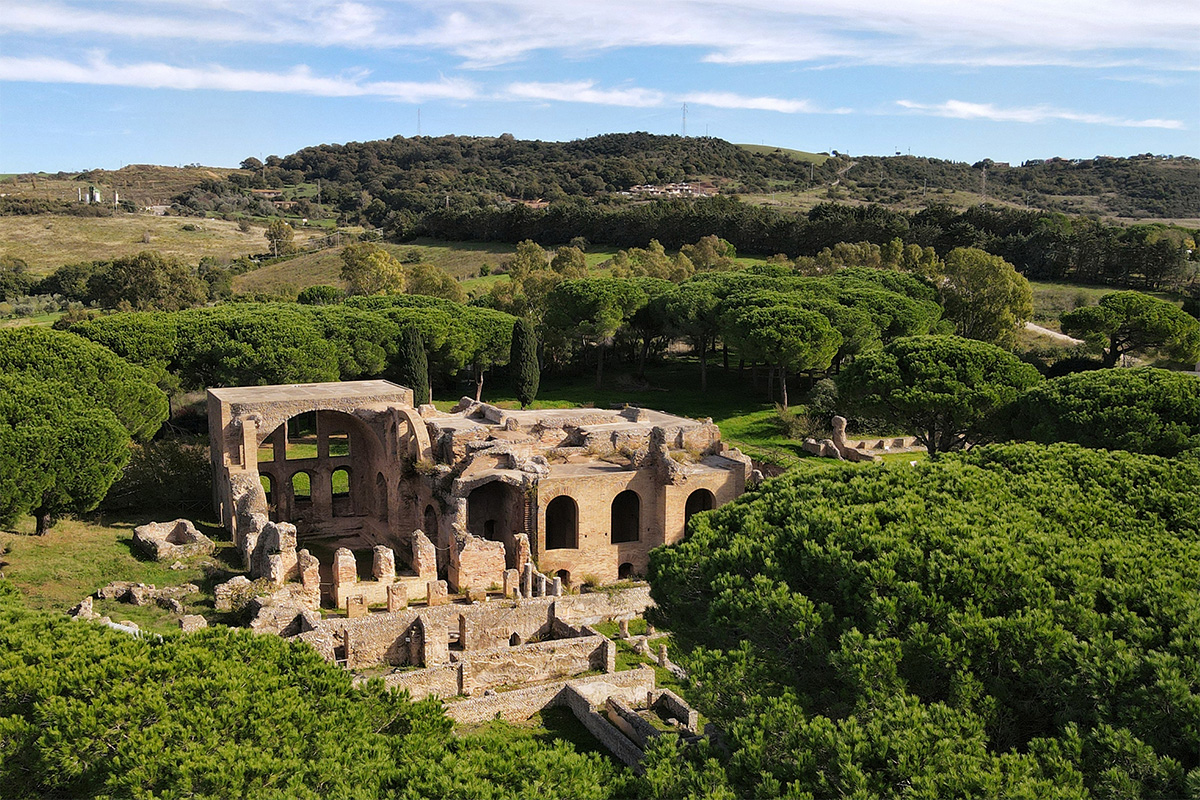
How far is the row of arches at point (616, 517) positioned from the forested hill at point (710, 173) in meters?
102

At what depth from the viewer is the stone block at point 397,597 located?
2698 centimetres

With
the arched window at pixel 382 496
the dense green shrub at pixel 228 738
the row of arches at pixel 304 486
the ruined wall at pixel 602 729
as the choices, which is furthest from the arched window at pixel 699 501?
the dense green shrub at pixel 228 738

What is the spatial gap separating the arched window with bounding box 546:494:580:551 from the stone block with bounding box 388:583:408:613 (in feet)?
22.5

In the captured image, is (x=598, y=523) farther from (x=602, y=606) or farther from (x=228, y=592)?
(x=228, y=592)

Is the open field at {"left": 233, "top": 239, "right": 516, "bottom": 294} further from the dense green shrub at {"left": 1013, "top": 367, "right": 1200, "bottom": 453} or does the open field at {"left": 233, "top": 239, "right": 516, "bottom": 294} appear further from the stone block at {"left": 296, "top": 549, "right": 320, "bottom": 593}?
the dense green shrub at {"left": 1013, "top": 367, "right": 1200, "bottom": 453}

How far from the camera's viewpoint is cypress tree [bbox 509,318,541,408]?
51281mm

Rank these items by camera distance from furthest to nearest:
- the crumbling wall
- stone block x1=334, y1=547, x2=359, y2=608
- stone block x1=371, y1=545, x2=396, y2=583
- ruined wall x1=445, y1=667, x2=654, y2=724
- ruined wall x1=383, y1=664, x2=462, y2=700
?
the crumbling wall < stone block x1=371, y1=545, x2=396, y2=583 < stone block x1=334, y1=547, x2=359, y2=608 < ruined wall x1=383, y1=664, x2=462, y2=700 < ruined wall x1=445, y1=667, x2=654, y2=724

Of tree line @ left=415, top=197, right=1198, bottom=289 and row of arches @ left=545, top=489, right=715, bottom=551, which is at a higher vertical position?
tree line @ left=415, top=197, right=1198, bottom=289

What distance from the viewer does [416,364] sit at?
49094 millimetres

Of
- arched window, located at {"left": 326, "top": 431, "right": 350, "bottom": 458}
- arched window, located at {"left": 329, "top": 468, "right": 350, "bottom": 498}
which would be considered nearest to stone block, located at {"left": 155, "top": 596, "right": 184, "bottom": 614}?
arched window, located at {"left": 329, "top": 468, "right": 350, "bottom": 498}

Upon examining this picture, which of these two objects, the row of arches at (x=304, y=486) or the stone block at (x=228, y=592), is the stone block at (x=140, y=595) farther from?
the row of arches at (x=304, y=486)

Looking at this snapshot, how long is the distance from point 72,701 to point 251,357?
109ft

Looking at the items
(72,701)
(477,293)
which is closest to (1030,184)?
(477,293)

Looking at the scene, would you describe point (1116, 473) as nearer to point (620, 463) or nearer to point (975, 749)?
point (975, 749)
